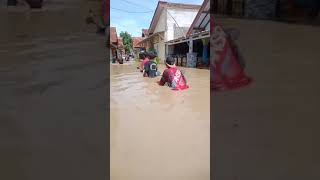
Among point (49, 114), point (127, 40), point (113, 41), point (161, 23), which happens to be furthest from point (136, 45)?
point (49, 114)

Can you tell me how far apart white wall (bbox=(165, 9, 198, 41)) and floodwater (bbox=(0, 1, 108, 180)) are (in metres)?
17.7

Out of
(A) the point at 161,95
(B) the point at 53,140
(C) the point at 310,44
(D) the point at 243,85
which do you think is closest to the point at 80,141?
(B) the point at 53,140

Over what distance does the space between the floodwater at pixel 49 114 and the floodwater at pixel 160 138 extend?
21cm

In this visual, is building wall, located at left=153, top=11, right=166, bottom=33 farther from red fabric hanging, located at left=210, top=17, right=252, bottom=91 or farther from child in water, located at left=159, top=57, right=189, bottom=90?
red fabric hanging, located at left=210, top=17, right=252, bottom=91

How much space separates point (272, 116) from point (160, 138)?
135 cm

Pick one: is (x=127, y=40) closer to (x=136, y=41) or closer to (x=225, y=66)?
(x=136, y=41)

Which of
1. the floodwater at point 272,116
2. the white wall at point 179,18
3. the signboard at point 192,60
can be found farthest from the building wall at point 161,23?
the floodwater at point 272,116

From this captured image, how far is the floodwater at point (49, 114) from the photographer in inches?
111

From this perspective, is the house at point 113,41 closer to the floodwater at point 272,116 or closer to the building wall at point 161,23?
the building wall at point 161,23

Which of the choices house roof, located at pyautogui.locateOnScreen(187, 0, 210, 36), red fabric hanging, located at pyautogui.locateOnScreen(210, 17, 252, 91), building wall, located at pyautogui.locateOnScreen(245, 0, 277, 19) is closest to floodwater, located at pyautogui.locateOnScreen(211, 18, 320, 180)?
red fabric hanging, located at pyautogui.locateOnScreen(210, 17, 252, 91)

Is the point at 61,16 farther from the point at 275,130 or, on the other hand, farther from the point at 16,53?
the point at 275,130

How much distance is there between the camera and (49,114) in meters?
4.21

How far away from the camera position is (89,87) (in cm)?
629

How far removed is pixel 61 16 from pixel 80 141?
→ 1048 cm
